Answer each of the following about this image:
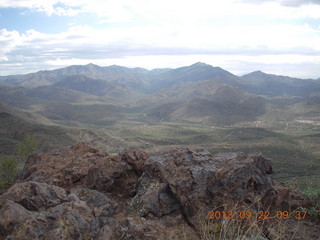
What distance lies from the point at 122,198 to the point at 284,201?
6.87 metres

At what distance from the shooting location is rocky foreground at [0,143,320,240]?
8281mm

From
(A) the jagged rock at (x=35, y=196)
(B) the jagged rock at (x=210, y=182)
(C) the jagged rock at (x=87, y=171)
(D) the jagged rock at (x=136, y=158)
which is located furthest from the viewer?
(D) the jagged rock at (x=136, y=158)

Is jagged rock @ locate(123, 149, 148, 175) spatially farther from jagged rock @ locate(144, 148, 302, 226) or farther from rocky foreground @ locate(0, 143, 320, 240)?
jagged rock @ locate(144, 148, 302, 226)

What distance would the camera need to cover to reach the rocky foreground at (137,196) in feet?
27.2

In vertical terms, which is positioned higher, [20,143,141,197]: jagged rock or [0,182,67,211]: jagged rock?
[0,182,67,211]: jagged rock

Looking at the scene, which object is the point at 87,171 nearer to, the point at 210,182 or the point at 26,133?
the point at 210,182

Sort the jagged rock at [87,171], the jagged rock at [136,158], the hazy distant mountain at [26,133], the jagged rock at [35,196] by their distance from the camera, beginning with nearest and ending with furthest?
the jagged rock at [35,196] → the jagged rock at [87,171] → the jagged rock at [136,158] → the hazy distant mountain at [26,133]

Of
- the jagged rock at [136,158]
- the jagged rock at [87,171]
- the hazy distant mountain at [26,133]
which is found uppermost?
the jagged rock at [136,158]

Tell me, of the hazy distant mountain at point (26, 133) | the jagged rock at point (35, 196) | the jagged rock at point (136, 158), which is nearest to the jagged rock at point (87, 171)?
the jagged rock at point (136, 158)

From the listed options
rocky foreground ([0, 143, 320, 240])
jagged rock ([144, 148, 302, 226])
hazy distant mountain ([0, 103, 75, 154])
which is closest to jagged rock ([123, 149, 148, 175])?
rocky foreground ([0, 143, 320, 240])

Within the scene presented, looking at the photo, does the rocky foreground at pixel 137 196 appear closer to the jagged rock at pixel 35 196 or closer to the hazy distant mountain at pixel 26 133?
the jagged rock at pixel 35 196

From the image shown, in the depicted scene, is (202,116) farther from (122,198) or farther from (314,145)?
(122,198)

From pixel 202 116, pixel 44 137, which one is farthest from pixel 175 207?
pixel 202 116

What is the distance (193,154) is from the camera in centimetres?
1391
